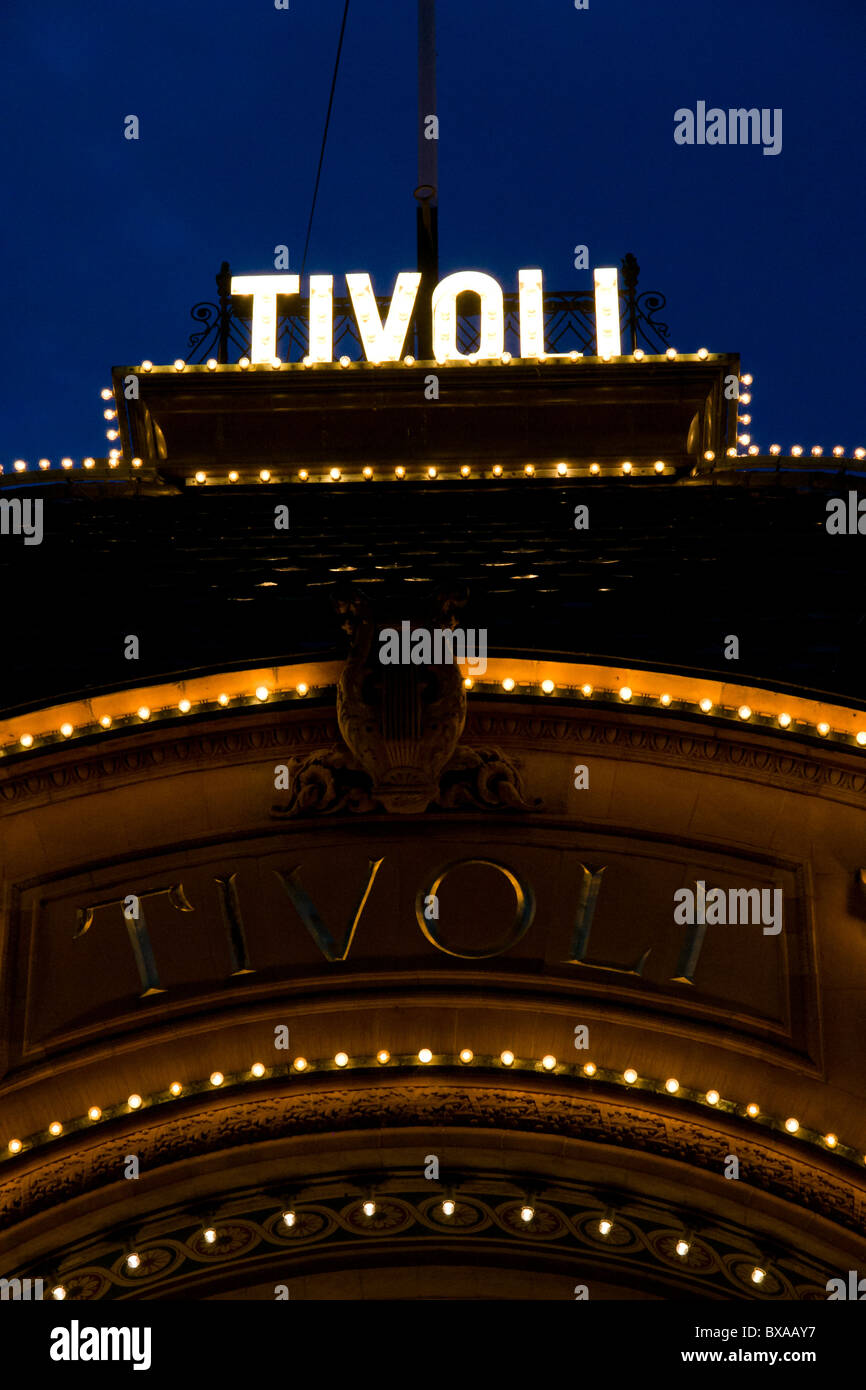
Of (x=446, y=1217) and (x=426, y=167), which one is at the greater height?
(x=426, y=167)

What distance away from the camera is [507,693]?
11.8 metres

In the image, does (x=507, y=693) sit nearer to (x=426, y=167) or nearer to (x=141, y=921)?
(x=141, y=921)

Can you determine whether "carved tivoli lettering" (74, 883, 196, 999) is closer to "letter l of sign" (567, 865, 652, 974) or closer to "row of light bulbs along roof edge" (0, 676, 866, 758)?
"row of light bulbs along roof edge" (0, 676, 866, 758)

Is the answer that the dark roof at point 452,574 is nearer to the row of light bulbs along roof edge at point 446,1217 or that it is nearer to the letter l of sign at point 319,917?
the letter l of sign at point 319,917

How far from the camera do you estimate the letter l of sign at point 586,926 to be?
11.1 m

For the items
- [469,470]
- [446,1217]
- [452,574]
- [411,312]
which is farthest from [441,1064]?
[411,312]

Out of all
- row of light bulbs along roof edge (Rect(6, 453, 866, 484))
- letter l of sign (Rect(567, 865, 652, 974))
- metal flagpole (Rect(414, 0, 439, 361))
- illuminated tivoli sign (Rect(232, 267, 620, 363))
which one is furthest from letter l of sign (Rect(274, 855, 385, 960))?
metal flagpole (Rect(414, 0, 439, 361))

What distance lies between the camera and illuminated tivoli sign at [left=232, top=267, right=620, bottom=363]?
23078mm

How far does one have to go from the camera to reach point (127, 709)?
11.8 meters

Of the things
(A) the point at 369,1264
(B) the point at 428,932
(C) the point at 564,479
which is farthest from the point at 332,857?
(C) the point at 564,479

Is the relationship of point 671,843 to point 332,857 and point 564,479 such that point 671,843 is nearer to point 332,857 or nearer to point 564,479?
point 332,857

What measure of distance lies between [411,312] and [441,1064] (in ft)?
48.9

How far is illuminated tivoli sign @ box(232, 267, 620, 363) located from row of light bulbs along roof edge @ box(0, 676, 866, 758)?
11514 millimetres

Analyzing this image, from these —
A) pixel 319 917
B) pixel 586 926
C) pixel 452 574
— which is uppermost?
pixel 452 574
